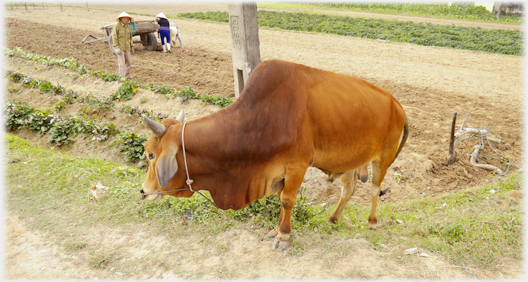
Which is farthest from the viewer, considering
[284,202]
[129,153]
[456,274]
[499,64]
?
[499,64]

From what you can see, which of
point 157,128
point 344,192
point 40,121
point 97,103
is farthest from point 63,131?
point 344,192

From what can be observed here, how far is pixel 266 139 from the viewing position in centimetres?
330

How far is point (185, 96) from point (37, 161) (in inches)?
139

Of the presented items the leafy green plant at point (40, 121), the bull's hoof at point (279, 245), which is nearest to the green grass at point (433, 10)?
the bull's hoof at point (279, 245)

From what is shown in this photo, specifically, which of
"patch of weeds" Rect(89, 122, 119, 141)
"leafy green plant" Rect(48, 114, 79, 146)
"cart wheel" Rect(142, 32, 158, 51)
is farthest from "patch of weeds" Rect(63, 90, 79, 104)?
"cart wheel" Rect(142, 32, 158, 51)

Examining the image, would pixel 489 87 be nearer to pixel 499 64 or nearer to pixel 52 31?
pixel 499 64

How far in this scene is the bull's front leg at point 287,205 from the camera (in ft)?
11.3

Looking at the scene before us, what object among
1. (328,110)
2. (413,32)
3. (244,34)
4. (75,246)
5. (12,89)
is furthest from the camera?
(413,32)

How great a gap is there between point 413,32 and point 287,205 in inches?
668

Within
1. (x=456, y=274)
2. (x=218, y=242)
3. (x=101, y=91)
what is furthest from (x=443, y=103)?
(x=101, y=91)

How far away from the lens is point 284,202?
3559 mm

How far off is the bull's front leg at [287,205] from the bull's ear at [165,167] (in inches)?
40.3

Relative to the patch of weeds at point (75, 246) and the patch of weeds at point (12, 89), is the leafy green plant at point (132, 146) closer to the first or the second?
the patch of weeds at point (75, 246)

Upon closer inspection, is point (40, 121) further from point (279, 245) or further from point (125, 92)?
point (279, 245)
